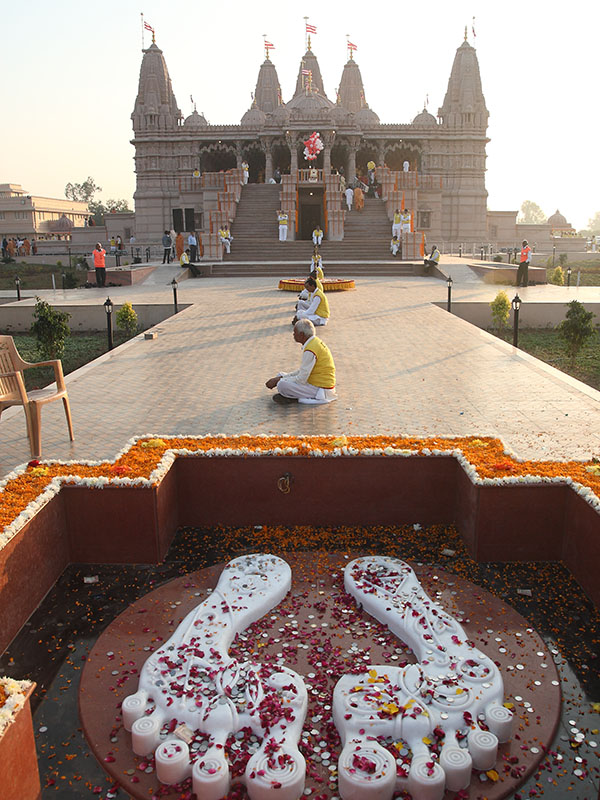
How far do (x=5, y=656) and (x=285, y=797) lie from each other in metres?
2.20

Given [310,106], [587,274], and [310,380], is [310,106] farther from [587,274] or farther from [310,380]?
[310,380]

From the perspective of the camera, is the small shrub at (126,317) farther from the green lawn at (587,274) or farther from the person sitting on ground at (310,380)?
the green lawn at (587,274)

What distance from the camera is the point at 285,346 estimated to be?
1210 centimetres

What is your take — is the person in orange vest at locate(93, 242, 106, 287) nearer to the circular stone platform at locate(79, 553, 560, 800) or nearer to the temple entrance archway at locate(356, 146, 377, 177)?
the circular stone platform at locate(79, 553, 560, 800)

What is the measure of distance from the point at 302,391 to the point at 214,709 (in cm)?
513

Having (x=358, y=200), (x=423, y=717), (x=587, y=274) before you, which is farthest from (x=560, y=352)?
(x=358, y=200)

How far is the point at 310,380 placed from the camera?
330 inches

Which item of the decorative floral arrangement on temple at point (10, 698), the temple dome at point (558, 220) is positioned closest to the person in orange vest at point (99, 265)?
the decorative floral arrangement on temple at point (10, 698)

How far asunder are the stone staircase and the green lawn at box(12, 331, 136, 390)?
30.4ft

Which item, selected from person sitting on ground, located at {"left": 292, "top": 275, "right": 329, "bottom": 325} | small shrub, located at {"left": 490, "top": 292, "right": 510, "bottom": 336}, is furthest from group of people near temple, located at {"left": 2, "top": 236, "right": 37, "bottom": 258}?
small shrub, located at {"left": 490, "top": 292, "right": 510, "bottom": 336}

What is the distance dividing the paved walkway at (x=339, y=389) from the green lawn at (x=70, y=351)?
5.19 ft

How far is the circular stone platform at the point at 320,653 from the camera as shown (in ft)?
11.3

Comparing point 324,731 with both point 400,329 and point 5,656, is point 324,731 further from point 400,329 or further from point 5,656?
point 400,329

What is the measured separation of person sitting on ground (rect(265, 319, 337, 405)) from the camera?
8.22m
